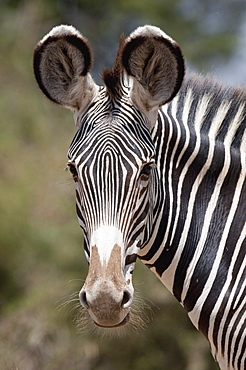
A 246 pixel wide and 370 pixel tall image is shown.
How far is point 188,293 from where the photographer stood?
4.67 m

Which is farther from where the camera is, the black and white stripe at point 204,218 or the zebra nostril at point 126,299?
the black and white stripe at point 204,218

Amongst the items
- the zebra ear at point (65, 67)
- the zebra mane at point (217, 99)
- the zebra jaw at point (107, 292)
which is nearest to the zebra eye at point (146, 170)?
the zebra jaw at point (107, 292)

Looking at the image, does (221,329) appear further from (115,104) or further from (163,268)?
(115,104)

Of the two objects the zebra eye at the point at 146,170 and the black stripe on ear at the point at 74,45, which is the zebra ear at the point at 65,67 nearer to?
the black stripe on ear at the point at 74,45

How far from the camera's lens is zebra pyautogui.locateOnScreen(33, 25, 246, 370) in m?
4.05

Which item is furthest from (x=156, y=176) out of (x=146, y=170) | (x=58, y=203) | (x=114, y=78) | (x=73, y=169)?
(x=58, y=203)

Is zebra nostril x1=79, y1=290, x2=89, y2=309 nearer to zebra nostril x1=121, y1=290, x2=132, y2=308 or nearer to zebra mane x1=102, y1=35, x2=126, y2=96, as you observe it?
zebra nostril x1=121, y1=290, x2=132, y2=308

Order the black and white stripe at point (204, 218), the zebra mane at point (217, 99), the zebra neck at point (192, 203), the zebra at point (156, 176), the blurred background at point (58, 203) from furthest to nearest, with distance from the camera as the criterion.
Answer: the blurred background at point (58, 203) < the zebra mane at point (217, 99) < the zebra neck at point (192, 203) < the black and white stripe at point (204, 218) < the zebra at point (156, 176)

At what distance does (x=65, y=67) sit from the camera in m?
4.57

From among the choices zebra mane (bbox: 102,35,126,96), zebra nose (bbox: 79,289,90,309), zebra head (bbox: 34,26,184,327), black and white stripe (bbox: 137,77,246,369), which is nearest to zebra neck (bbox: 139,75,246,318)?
black and white stripe (bbox: 137,77,246,369)

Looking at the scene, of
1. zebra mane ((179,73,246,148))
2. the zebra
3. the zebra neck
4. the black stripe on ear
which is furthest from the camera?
zebra mane ((179,73,246,148))

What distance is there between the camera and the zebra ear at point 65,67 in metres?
4.41

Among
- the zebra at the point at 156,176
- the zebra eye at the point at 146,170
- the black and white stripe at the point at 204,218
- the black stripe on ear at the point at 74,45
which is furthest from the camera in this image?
the black and white stripe at the point at 204,218

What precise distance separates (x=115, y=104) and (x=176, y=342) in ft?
30.3
